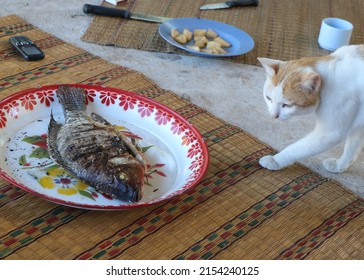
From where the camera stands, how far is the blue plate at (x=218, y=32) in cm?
152

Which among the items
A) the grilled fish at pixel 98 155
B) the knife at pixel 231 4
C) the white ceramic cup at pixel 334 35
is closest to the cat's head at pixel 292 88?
the grilled fish at pixel 98 155

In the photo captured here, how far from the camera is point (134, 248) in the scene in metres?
0.82

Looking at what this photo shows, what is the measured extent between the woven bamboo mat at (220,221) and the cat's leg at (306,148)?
20mm

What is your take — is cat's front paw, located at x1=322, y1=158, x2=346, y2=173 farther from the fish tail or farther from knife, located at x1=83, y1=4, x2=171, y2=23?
knife, located at x1=83, y1=4, x2=171, y2=23

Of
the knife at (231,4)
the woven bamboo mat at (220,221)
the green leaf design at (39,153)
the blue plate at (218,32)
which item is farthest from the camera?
the knife at (231,4)

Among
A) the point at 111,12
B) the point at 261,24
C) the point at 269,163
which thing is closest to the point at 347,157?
the point at 269,163

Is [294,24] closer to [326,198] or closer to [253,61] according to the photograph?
[253,61]

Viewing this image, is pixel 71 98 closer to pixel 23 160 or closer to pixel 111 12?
pixel 23 160

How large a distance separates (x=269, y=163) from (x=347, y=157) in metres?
0.17

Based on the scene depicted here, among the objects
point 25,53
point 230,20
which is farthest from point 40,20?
point 230,20

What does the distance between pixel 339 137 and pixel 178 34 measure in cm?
70

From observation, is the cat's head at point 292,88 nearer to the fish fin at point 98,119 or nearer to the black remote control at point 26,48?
the fish fin at point 98,119

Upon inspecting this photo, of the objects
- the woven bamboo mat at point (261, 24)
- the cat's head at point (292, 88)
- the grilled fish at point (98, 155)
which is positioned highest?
the cat's head at point (292, 88)

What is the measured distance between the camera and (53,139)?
937mm
